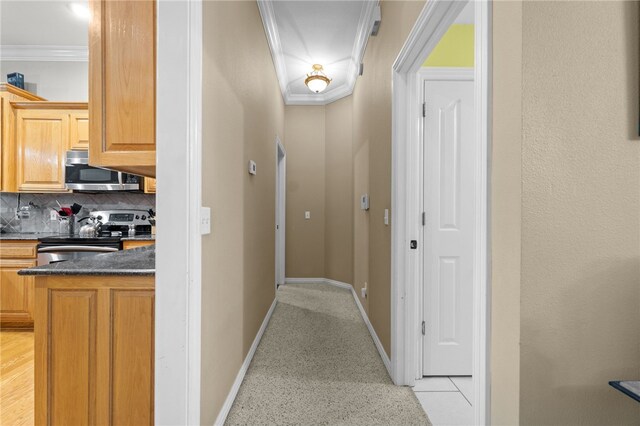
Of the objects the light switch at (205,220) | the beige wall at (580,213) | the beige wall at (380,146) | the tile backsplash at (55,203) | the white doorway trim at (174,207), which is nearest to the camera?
the beige wall at (580,213)

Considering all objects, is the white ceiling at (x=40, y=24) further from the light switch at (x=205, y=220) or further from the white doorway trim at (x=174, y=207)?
the light switch at (x=205, y=220)

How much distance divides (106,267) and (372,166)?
2.19 meters

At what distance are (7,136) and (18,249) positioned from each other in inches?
48.3

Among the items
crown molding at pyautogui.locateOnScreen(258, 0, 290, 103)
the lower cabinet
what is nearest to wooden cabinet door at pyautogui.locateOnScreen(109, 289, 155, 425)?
the lower cabinet

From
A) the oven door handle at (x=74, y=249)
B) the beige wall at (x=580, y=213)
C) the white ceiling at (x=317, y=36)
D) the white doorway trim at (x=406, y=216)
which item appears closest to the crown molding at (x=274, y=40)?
the white ceiling at (x=317, y=36)

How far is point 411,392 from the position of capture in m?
1.95

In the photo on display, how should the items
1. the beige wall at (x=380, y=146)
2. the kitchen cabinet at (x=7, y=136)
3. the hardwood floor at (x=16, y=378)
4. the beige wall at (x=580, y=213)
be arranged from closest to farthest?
the beige wall at (x=580, y=213) < the hardwood floor at (x=16, y=378) < the beige wall at (x=380, y=146) < the kitchen cabinet at (x=7, y=136)

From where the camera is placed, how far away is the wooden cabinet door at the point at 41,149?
3283 mm

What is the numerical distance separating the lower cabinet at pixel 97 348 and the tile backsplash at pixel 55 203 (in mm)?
2590

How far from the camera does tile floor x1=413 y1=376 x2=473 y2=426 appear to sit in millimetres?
1723

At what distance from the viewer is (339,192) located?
4.66 metres

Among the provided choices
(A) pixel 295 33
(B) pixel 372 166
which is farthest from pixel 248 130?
(A) pixel 295 33

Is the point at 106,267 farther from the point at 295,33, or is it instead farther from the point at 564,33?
the point at 295,33

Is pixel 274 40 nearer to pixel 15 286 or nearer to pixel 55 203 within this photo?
pixel 55 203
